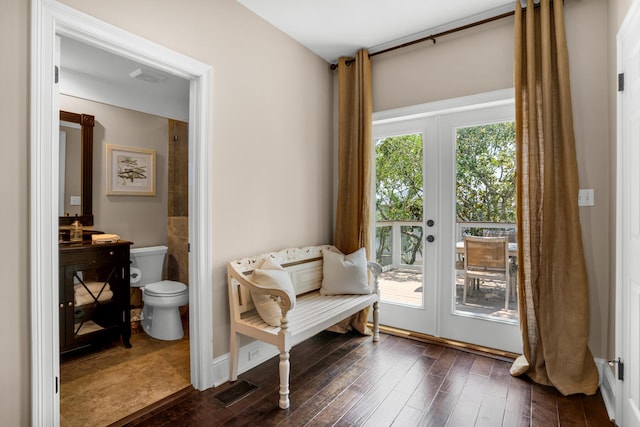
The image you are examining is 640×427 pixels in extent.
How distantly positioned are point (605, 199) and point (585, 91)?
73cm

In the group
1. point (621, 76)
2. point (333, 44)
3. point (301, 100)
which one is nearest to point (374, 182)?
point (301, 100)

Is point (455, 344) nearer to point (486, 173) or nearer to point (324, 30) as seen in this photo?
point (486, 173)

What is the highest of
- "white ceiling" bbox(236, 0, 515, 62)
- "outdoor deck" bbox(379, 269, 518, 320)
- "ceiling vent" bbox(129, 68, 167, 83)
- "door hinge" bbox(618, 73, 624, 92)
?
"white ceiling" bbox(236, 0, 515, 62)

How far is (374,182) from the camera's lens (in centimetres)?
342

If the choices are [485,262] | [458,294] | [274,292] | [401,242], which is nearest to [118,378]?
[274,292]

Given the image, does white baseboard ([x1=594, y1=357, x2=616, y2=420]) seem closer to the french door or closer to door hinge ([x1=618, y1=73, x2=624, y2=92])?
the french door

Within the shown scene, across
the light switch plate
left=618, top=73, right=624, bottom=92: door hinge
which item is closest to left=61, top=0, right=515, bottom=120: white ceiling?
left=618, top=73, right=624, bottom=92: door hinge

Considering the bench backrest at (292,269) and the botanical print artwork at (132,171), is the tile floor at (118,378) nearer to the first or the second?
the bench backrest at (292,269)

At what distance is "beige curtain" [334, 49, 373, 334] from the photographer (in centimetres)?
320

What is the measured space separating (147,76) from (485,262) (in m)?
3.60

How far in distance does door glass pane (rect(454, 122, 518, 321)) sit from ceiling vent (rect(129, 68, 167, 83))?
288 cm

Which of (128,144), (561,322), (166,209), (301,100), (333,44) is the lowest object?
(561,322)

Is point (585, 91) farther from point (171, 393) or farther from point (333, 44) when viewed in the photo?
point (171, 393)

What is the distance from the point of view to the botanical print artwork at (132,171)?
12.1ft
